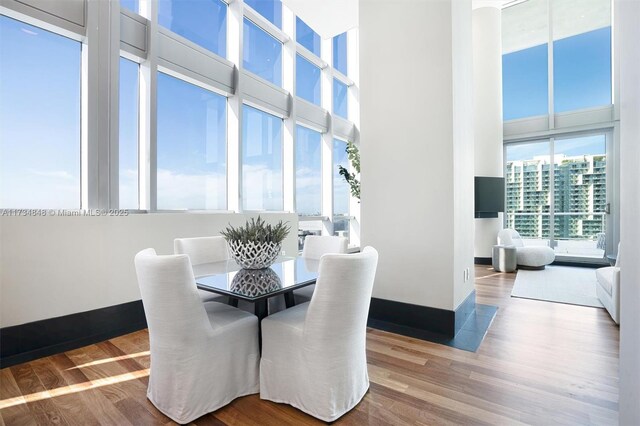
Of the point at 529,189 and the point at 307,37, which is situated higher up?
the point at 307,37

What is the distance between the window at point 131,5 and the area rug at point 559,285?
569cm

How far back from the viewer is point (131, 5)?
10.8ft

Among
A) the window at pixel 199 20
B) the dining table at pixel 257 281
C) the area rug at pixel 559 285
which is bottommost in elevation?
the area rug at pixel 559 285

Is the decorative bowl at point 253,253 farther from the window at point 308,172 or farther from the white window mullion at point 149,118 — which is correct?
the window at point 308,172

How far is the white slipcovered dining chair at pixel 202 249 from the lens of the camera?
2.66 metres

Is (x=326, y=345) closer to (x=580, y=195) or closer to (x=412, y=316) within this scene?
(x=412, y=316)

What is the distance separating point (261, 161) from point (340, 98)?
9.55 ft

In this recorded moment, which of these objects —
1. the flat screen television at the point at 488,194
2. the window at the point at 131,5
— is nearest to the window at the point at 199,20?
the window at the point at 131,5

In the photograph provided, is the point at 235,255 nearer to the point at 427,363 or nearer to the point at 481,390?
the point at 427,363

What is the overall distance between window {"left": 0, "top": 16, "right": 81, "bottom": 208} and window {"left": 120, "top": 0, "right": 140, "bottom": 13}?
0.69m

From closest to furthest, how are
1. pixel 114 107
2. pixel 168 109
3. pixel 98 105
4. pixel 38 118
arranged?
1. pixel 38 118
2. pixel 98 105
3. pixel 114 107
4. pixel 168 109

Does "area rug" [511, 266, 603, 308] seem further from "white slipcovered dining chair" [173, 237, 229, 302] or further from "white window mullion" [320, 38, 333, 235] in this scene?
"white slipcovered dining chair" [173, 237, 229, 302]

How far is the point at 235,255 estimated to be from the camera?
2160mm

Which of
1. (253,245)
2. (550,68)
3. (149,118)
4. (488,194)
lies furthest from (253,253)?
(550,68)
